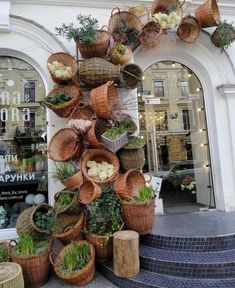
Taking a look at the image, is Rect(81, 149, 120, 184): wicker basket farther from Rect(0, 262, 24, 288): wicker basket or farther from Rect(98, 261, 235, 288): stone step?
Rect(0, 262, 24, 288): wicker basket

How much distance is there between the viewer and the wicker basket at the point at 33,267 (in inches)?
130

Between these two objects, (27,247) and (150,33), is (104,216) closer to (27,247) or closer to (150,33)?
(27,247)

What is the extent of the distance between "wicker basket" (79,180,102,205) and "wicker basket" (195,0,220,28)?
3.28 m

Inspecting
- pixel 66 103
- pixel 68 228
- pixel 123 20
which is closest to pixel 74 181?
pixel 68 228

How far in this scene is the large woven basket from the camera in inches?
183

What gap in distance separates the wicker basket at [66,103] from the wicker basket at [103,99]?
0.30m

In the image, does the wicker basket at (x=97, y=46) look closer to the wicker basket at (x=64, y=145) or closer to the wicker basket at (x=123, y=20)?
the wicker basket at (x=123, y=20)

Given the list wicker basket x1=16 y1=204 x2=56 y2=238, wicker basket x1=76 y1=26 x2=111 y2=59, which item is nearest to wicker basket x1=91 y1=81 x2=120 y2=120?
wicker basket x1=76 y1=26 x2=111 y2=59

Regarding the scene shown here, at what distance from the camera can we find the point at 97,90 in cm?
393

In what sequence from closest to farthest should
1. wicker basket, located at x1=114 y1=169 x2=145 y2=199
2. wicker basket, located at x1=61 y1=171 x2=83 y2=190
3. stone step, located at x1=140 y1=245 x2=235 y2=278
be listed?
1. stone step, located at x1=140 y1=245 x2=235 y2=278
2. wicker basket, located at x1=114 y1=169 x2=145 y2=199
3. wicker basket, located at x1=61 y1=171 x2=83 y2=190

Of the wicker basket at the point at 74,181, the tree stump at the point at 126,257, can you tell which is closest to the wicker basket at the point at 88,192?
the wicker basket at the point at 74,181

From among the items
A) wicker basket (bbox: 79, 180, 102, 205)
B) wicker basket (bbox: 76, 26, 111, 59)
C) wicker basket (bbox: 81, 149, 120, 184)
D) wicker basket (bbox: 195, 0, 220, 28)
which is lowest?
wicker basket (bbox: 79, 180, 102, 205)

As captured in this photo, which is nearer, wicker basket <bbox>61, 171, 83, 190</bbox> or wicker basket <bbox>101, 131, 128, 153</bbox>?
wicker basket <bbox>101, 131, 128, 153</bbox>

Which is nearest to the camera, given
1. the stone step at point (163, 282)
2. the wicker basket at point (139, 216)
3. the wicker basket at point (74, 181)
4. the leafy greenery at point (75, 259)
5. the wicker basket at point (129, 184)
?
the stone step at point (163, 282)
